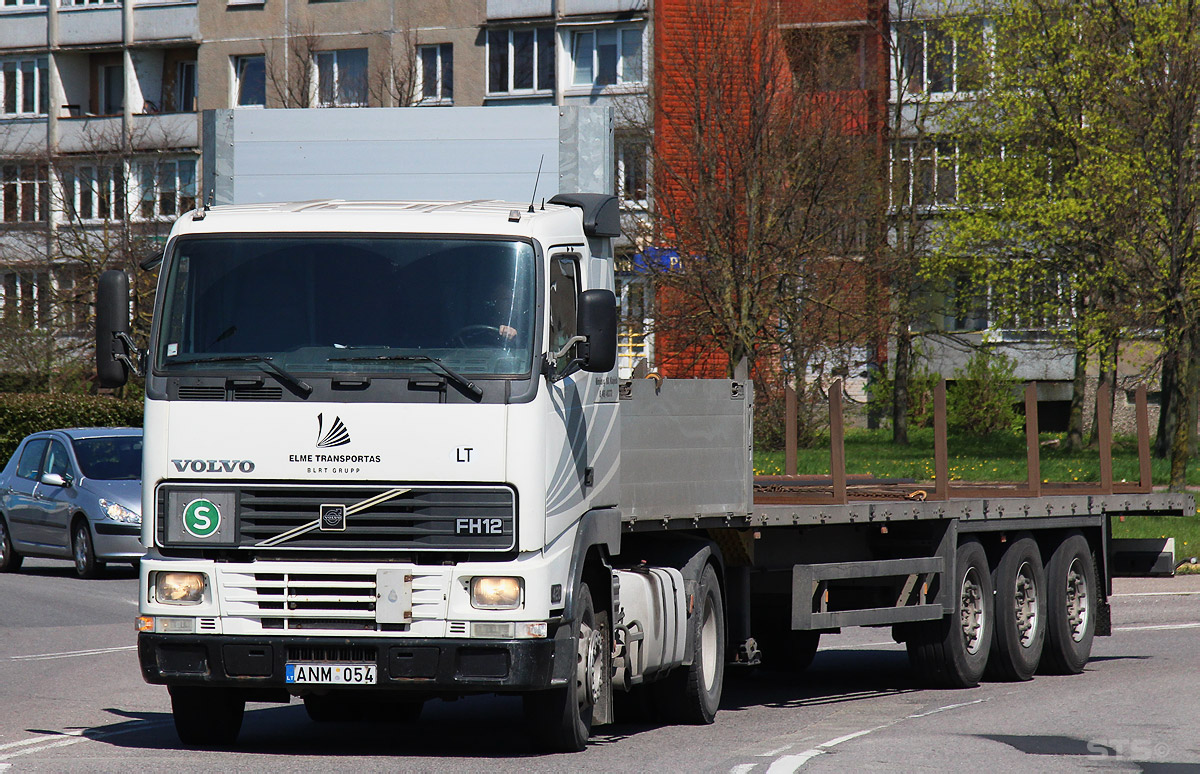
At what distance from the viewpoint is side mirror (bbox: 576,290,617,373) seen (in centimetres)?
881

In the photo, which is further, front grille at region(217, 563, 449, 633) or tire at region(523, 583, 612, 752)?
tire at region(523, 583, 612, 752)

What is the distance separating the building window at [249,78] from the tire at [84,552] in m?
35.8

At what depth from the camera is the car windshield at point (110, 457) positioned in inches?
833

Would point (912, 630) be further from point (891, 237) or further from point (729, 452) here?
point (891, 237)

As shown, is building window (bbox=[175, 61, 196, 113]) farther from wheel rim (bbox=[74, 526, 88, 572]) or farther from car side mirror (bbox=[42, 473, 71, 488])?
wheel rim (bbox=[74, 526, 88, 572])

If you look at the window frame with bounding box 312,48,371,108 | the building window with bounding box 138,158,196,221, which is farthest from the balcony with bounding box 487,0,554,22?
the building window with bounding box 138,158,196,221

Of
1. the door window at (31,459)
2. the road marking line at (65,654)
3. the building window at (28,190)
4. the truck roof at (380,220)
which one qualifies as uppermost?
the building window at (28,190)

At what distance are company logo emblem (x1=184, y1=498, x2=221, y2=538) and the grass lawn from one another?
8.78 meters

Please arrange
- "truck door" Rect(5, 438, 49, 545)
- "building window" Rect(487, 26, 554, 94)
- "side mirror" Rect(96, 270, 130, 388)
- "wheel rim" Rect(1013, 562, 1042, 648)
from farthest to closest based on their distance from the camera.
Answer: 1. "building window" Rect(487, 26, 554, 94)
2. "truck door" Rect(5, 438, 49, 545)
3. "wheel rim" Rect(1013, 562, 1042, 648)
4. "side mirror" Rect(96, 270, 130, 388)

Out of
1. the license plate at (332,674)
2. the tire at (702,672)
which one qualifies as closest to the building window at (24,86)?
the tire at (702,672)

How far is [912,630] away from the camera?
12664 mm

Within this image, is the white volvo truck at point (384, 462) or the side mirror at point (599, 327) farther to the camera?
the side mirror at point (599, 327)

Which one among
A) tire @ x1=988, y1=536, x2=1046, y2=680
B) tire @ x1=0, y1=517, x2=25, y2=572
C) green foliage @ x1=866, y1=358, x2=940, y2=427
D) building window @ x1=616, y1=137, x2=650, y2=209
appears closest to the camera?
tire @ x1=988, y1=536, x2=1046, y2=680

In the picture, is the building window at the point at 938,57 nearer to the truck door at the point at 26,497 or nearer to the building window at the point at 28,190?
the building window at the point at 28,190
